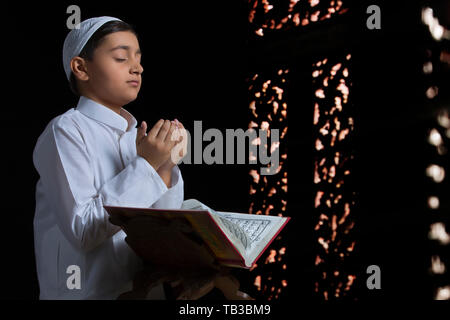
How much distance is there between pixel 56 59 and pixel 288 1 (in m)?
1.10

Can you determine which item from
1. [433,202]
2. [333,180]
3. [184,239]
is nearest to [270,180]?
[333,180]

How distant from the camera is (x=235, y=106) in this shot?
2.48 meters

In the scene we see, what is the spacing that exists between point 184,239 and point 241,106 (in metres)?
1.44

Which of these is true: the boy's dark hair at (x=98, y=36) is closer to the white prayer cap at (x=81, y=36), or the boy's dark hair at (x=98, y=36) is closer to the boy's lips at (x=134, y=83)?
the white prayer cap at (x=81, y=36)

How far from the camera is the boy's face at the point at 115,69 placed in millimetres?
1372

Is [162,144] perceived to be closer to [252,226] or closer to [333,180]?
[252,226]

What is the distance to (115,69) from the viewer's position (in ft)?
4.51

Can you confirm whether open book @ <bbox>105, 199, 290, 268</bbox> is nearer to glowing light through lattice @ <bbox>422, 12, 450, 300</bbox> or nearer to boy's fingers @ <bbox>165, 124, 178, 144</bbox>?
boy's fingers @ <bbox>165, 124, 178, 144</bbox>

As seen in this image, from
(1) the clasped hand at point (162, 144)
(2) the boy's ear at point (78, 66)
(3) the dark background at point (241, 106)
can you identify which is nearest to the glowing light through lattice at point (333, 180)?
(3) the dark background at point (241, 106)

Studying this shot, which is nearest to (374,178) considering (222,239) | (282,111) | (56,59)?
(282,111)

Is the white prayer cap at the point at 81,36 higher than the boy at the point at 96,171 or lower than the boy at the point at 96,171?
higher

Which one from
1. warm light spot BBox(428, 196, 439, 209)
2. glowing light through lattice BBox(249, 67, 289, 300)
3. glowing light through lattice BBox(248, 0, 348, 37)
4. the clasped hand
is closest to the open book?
the clasped hand

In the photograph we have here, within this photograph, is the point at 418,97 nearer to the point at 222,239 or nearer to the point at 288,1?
the point at 288,1

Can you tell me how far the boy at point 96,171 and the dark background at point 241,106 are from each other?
940 millimetres
